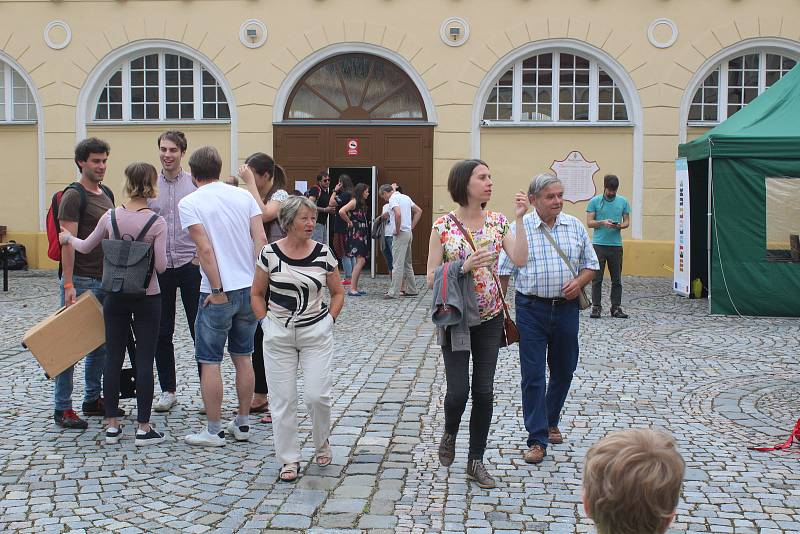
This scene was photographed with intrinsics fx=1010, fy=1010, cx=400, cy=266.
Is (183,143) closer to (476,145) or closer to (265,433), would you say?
(265,433)

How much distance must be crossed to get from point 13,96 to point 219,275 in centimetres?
1509

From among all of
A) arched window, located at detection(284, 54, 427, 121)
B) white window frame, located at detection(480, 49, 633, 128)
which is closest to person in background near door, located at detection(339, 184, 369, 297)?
arched window, located at detection(284, 54, 427, 121)

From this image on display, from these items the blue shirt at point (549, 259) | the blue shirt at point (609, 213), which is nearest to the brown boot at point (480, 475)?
the blue shirt at point (549, 259)

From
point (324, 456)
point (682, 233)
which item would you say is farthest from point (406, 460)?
point (682, 233)

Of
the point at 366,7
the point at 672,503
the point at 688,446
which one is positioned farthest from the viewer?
the point at 366,7

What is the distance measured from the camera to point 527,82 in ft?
60.4

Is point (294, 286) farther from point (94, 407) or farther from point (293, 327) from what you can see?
point (94, 407)

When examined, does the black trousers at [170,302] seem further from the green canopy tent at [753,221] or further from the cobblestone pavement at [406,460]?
the green canopy tent at [753,221]

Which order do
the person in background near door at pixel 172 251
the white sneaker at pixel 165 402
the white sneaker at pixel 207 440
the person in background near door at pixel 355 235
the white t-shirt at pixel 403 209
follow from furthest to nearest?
the person in background near door at pixel 355 235
the white t-shirt at pixel 403 209
the white sneaker at pixel 165 402
the person in background near door at pixel 172 251
the white sneaker at pixel 207 440

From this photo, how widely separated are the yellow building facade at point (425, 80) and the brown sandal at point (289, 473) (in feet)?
43.4

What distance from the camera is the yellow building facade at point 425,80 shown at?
58.9 feet

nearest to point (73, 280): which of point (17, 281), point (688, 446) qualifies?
point (688, 446)

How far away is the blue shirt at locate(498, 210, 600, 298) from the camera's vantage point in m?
5.82

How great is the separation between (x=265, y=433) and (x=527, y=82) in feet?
43.1
